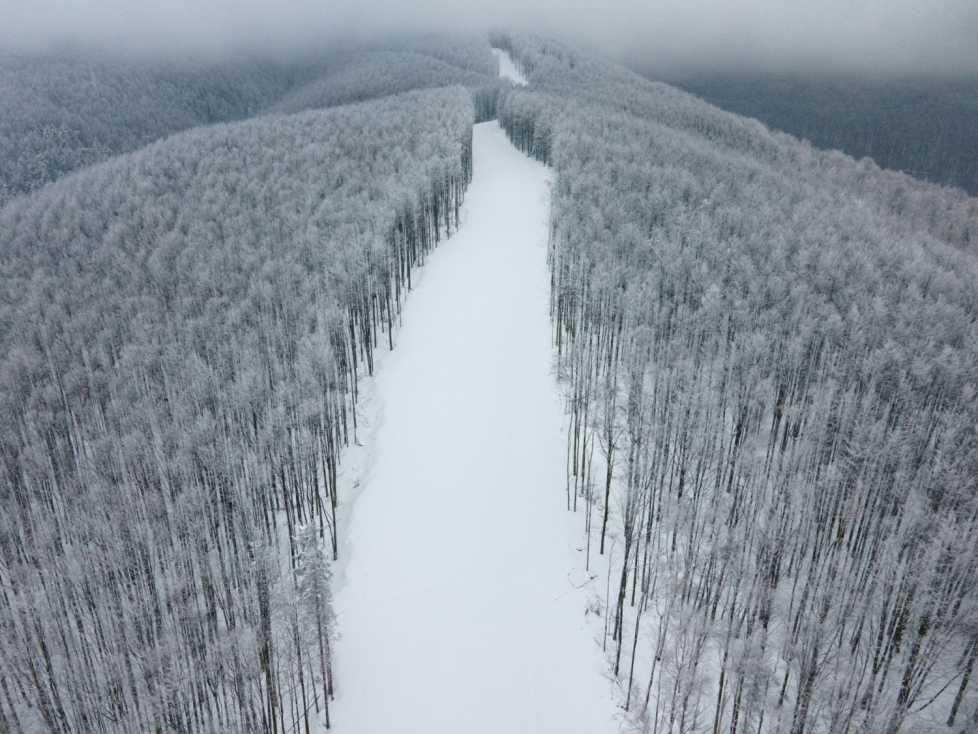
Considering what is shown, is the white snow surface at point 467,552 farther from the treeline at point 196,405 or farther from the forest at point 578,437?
the treeline at point 196,405

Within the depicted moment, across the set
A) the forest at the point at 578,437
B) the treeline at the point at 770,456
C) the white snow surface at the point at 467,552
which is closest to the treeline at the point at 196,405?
the forest at the point at 578,437

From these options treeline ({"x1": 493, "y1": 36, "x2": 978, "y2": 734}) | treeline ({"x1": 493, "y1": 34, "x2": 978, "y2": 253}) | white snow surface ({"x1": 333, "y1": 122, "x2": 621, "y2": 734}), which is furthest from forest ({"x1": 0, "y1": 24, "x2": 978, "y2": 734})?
treeline ({"x1": 493, "y1": 34, "x2": 978, "y2": 253})

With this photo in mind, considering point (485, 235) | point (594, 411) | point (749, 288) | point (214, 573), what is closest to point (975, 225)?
point (749, 288)

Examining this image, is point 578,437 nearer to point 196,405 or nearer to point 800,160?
point 196,405

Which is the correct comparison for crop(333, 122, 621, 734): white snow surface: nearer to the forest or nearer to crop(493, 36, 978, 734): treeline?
the forest

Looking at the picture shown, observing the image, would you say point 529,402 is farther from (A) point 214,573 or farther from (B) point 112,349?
(B) point 112,349
